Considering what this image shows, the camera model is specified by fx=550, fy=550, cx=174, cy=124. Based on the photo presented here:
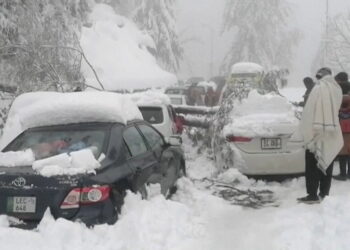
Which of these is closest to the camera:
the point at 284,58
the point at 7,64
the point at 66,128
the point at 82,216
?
the point at 82,216

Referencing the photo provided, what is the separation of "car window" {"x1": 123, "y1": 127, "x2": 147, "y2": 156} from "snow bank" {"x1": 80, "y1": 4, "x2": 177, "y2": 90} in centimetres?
1569

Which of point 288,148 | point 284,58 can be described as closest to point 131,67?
point 288,148

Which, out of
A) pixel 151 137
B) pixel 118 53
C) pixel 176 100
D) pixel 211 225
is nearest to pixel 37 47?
pixel 151 137

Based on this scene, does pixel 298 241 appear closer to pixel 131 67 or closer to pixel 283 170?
pixel 283 170

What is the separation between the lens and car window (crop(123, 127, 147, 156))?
637 cm

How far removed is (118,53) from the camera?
2872 centimetres

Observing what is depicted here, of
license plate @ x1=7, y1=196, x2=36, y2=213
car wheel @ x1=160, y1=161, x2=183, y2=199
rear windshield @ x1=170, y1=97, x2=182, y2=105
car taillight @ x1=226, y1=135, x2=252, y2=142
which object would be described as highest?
license plate @ x1=7, y1=196, x2=36, y2=213

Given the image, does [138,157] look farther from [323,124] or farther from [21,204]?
[323,124]

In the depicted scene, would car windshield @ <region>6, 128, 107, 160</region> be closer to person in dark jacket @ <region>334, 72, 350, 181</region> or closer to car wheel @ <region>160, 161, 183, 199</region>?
car wheel @ <region>160, 161, 183, 199</region>

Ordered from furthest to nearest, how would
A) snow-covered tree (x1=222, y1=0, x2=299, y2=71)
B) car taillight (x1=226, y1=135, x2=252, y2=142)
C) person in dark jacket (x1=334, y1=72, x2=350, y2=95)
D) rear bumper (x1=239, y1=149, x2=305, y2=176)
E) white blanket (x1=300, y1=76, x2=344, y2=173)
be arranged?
snow-covered tree (x1=222, y1=0, x2=299, y2=71), person in dark jacket (x1=334, y1=72, x2=350, y2=95), car taillight (x1=226, y1=135, x2=252, y2=142), rear bumper (x1=239, y1=149, x2=305, y2=176), white blanket (x1=300, y1=76, x2=344, y2=173)

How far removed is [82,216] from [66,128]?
1.33m

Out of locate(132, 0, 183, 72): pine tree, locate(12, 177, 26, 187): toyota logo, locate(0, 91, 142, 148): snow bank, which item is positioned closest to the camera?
locate(12, 177, 26, 187): toyota logo

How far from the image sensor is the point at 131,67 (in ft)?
92.6

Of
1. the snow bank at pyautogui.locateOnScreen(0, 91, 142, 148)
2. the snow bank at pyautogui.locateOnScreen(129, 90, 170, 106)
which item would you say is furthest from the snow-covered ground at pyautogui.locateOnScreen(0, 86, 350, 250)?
the snow bank at pyautogui.locateOnScreen(129, 90, 170, 106)
